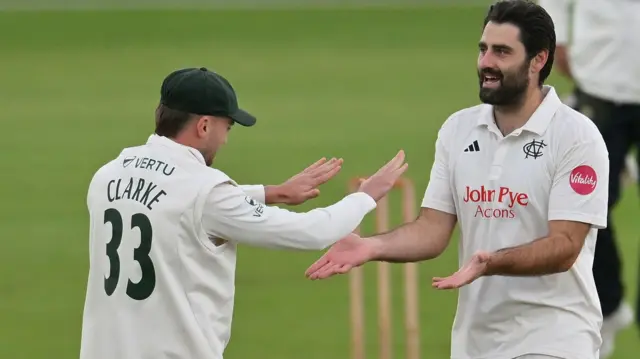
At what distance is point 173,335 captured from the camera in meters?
5.47

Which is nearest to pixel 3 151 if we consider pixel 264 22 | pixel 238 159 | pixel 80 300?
pixel 238 159

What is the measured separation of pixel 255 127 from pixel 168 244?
1061 cm

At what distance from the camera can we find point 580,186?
559 centimetres

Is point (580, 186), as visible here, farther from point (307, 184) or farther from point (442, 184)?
point (307, 184)

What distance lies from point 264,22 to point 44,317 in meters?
14.5

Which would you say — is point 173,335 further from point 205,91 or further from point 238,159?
point 238,159

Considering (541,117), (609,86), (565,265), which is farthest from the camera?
(609,86)

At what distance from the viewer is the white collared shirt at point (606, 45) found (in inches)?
353

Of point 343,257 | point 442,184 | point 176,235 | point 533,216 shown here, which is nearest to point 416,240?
point 442,184

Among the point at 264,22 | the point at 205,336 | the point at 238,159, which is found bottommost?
the point at 205,336

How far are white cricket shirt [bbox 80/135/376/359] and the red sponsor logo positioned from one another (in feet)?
2.81

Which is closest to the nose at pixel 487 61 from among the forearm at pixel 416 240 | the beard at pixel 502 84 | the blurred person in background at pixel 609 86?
the beard at pixel 502 84

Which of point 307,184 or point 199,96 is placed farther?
point 307,184

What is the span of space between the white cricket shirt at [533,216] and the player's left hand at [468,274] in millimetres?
372
